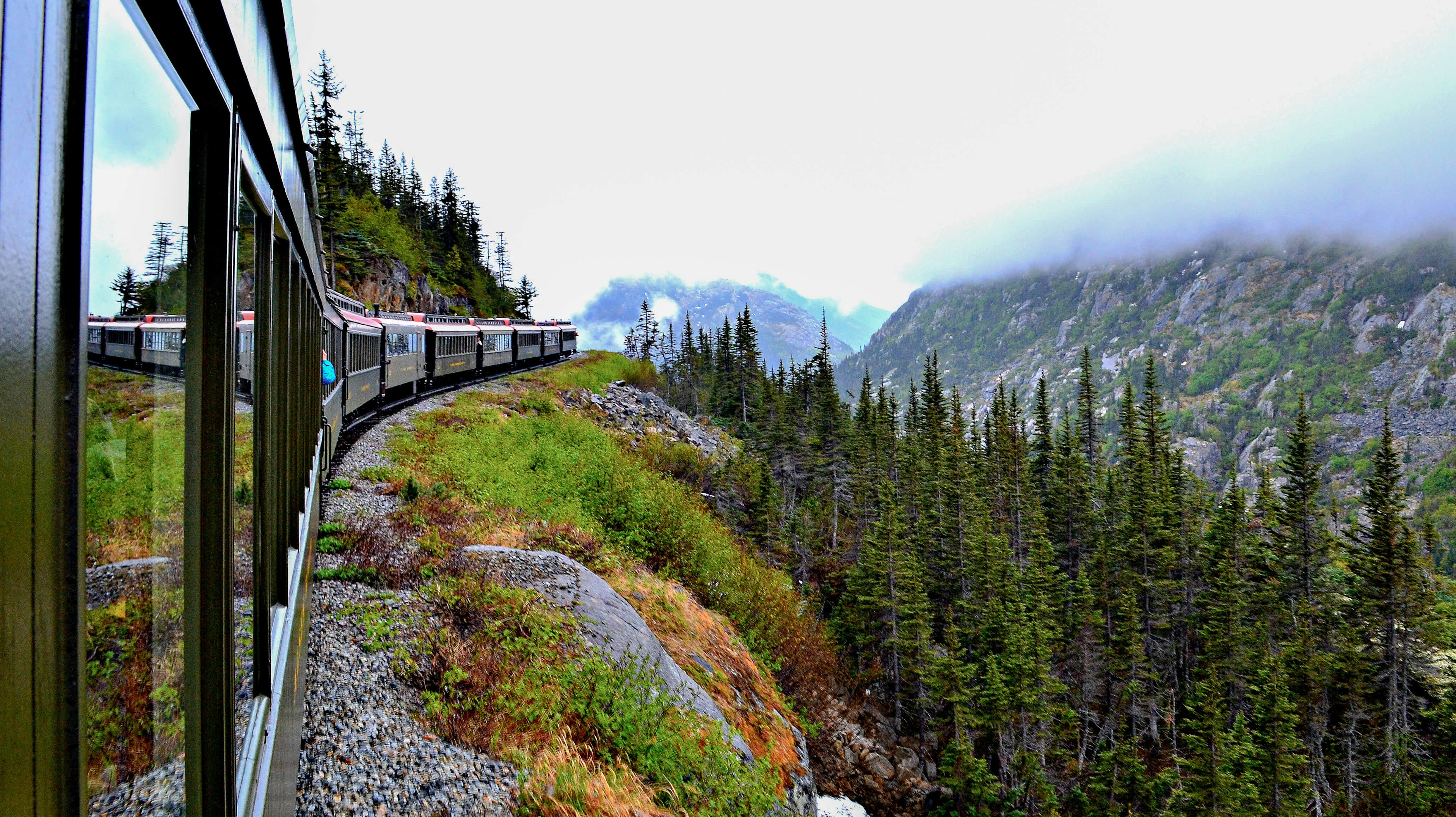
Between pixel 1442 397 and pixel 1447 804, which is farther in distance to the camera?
pixel 1442 397

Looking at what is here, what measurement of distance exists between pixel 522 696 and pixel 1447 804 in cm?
5574

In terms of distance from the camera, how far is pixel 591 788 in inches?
230

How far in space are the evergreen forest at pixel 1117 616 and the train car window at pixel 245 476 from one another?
3668 centimetres

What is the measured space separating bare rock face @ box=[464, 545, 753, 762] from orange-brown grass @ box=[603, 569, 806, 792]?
64 centimetres

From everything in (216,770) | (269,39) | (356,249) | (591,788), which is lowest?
(591,788)

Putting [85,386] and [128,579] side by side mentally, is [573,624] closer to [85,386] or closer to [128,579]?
[128,579]

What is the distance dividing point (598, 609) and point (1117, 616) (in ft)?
169

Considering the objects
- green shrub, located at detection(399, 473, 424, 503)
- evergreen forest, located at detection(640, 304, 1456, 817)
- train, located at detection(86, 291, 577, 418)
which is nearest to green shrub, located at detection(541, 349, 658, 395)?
train, located at detection(86, 291, 577, 418)

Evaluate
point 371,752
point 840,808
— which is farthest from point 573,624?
point 840,808

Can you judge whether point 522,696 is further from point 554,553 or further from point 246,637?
point 246,637

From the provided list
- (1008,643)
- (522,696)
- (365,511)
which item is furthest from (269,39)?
(1008,643)

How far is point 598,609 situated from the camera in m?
8.93

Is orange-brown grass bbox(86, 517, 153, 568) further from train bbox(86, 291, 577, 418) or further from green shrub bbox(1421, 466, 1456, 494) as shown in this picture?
green shrub bbox(1421, 466, 1456, 494)

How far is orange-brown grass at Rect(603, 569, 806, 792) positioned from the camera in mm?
9992
